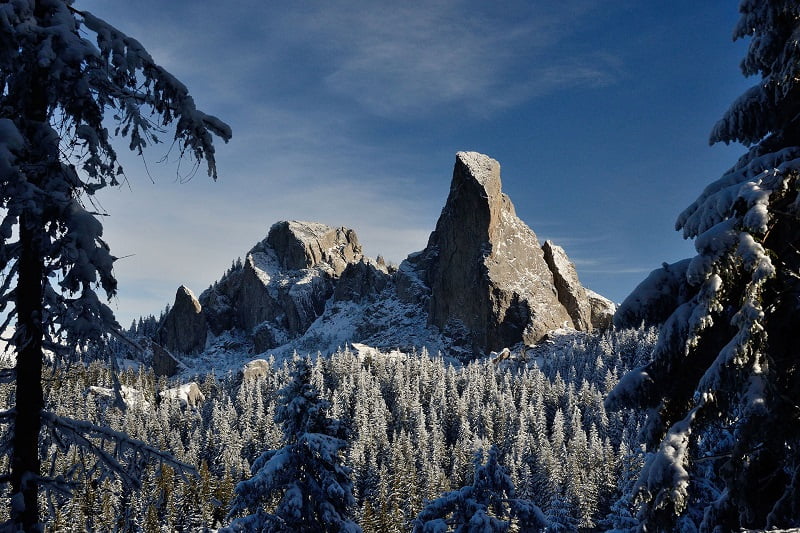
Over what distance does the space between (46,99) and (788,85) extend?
807 cm

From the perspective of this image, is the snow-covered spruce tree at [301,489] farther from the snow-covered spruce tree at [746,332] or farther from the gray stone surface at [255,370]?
the gray stone surface at [255,370]

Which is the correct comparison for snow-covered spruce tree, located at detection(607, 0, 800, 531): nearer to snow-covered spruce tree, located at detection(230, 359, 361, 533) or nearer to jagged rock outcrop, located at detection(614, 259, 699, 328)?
jagged rock outcrop, located at detection(614, 259, 699, 328)

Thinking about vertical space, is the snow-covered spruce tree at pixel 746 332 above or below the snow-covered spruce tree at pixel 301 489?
above

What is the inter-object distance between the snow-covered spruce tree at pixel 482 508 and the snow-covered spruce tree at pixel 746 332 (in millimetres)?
7373

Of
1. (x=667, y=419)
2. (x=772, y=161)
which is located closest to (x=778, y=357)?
(x=667, y=419)

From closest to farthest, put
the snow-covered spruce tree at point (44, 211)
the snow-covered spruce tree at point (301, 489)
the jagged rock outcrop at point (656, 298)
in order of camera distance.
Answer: the snow-covered spruce tree at point (44, 211)
the jagged rock outcrop at point (656, 298)
the snow-covered spruce tree at point (301, 489)

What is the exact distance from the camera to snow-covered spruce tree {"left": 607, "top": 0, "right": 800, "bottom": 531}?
19.2ft

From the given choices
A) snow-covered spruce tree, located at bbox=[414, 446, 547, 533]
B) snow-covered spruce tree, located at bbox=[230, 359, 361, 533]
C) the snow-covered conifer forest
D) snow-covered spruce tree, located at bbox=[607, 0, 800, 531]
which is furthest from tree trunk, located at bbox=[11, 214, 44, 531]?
snow-covered spruce tree, located at bbox=[414, 446, 547, 533]

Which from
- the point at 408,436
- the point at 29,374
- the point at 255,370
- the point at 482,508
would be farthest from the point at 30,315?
the point at 255,370

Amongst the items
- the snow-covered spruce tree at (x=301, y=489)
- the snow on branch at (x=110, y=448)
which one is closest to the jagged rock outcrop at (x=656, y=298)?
the snow on branch at (x=110, y=448)

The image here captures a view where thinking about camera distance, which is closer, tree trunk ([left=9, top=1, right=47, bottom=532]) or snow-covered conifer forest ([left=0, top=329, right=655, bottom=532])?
tree trunk ([left=9, top=1, right=47, bottom=532])

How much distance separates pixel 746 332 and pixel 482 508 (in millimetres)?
10286

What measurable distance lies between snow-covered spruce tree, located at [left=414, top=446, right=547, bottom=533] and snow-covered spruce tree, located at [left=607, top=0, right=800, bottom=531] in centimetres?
737

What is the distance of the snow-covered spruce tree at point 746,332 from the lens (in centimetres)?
585
